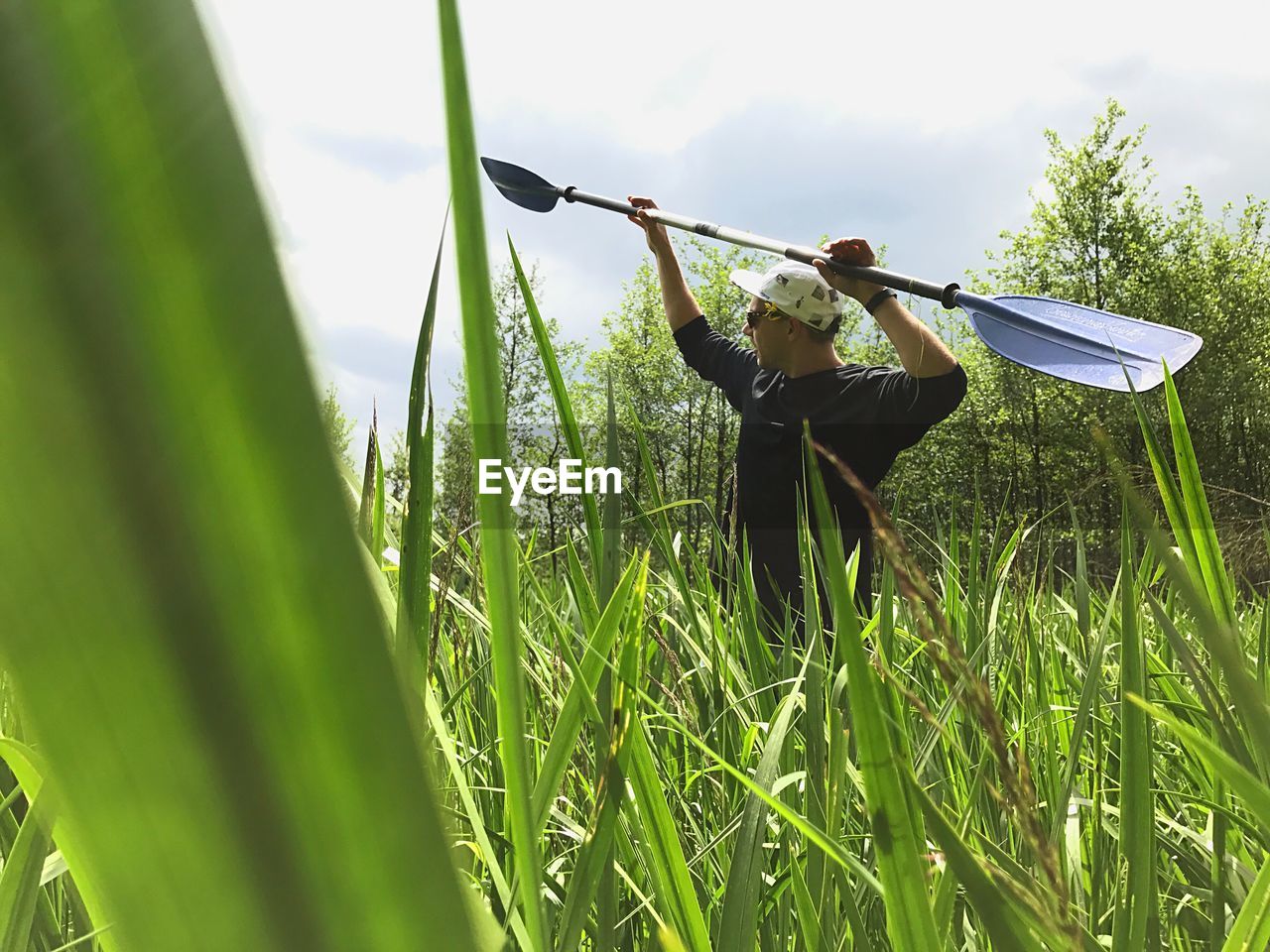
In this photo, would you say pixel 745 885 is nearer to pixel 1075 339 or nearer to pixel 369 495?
pixel 369 495

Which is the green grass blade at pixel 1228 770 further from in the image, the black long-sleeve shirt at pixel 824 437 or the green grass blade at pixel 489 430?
the black long-sleeve shirt at pixel 824 437

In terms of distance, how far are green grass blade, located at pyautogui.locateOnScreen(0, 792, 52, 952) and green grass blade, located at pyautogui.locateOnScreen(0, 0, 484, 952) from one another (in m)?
0.35

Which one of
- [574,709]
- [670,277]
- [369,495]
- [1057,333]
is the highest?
[670,277]

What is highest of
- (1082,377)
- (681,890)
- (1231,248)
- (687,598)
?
(1231,248)

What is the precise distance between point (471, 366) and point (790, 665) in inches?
28.4

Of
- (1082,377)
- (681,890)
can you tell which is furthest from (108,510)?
(1082,377)

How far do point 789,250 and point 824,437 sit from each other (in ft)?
2.39

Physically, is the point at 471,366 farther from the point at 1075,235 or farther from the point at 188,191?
the point at 1075,235

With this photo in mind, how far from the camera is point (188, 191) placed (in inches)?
2.7

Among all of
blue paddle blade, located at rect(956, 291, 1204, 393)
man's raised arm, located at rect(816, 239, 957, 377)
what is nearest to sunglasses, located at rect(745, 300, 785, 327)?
man's raised arm, located at rect(816, 239, 957, 377)

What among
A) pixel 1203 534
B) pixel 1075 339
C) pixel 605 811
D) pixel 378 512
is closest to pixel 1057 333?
pixel 1075 339

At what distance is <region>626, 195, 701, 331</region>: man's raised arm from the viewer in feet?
13.6

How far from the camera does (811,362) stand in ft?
11.7

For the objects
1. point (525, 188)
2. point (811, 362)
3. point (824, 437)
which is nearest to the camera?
point (824, 437)
